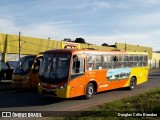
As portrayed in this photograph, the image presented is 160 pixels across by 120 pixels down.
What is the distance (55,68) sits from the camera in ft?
51.3

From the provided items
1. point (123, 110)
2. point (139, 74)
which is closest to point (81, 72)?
point (123, 110)

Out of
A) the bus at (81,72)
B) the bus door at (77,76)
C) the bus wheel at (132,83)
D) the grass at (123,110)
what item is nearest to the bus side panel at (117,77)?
the bus at (81,72)

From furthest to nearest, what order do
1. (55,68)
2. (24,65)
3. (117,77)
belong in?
(24,65) < (117,77) < (55,68)

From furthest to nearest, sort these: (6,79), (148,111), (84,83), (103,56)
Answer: (6,79)
(103,56)
(84,83)
(148,111)

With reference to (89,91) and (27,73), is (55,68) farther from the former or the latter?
(27,73)

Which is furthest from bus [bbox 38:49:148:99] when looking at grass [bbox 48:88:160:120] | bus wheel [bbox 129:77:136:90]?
grass [bbox 48:88:160:120]

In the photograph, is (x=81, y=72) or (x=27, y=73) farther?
(x=27, y=73)

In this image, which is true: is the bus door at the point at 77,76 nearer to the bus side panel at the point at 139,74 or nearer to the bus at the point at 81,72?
the bus at the point at 81,72

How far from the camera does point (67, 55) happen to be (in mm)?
15805

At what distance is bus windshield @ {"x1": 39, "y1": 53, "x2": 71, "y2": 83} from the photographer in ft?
50.4

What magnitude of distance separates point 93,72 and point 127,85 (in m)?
4.68

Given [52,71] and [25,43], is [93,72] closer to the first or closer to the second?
[52,71]

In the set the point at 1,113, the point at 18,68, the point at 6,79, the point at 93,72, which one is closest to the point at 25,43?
the point at 6,79

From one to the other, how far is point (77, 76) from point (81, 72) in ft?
1.61
